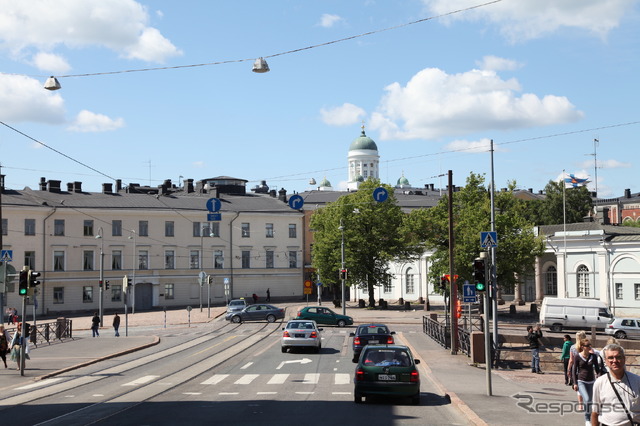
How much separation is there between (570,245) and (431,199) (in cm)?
4362

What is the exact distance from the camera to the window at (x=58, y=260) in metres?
73.0

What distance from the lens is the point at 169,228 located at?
263ft

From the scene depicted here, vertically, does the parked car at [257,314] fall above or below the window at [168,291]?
below

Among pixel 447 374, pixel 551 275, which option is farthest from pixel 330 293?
pixel 447 374

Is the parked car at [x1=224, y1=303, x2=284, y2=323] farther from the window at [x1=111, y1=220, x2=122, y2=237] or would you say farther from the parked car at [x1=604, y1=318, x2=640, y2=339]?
the window at [x1=111, y1=220, x2=122, y2=237]

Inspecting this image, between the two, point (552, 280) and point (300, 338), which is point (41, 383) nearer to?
point (300, 338)

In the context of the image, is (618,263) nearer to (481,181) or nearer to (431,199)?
(481,181)

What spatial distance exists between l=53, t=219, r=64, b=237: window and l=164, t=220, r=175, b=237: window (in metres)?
10.7

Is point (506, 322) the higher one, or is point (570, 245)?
point (570, 245)

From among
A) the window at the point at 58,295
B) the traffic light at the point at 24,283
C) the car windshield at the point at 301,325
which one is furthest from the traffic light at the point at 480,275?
the window at the point at 58,295

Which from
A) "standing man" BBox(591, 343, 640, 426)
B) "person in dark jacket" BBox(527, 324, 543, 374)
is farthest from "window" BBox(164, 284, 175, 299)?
"standing man" BBox(591, 343, 640, 426)

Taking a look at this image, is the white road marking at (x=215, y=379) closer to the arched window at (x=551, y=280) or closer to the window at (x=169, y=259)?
the arched window at (x=551, y=280)

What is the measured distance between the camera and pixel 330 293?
9656 cm

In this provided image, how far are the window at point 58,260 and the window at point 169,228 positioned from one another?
10994 millimetres
